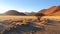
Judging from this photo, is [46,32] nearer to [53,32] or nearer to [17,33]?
[53,32]

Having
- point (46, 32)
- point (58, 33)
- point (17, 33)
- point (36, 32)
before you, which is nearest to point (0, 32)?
point (17, 33)

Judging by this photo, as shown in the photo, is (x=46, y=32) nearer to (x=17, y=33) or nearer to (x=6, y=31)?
(x=17, y=33)

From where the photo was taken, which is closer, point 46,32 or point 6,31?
point 6,31

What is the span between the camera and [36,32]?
16.2 meters

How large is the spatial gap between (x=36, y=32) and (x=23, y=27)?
2167 mm

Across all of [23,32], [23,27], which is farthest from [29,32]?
[23,27]

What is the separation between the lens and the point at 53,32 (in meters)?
16.8

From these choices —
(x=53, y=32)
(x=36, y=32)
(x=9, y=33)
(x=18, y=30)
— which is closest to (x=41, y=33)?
(x=36, y=32)

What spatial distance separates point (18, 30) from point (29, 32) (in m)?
1.36

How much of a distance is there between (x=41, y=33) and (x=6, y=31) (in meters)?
4.11

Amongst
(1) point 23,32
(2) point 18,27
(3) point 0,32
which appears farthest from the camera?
(2) point 18,27

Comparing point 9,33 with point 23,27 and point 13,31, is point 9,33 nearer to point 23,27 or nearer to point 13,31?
point 13,31

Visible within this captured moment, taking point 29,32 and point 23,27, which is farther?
point 23,27

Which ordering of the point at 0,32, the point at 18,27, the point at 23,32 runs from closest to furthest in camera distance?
the point at 0,32 < the point at 23,32 < the point at 18,27
